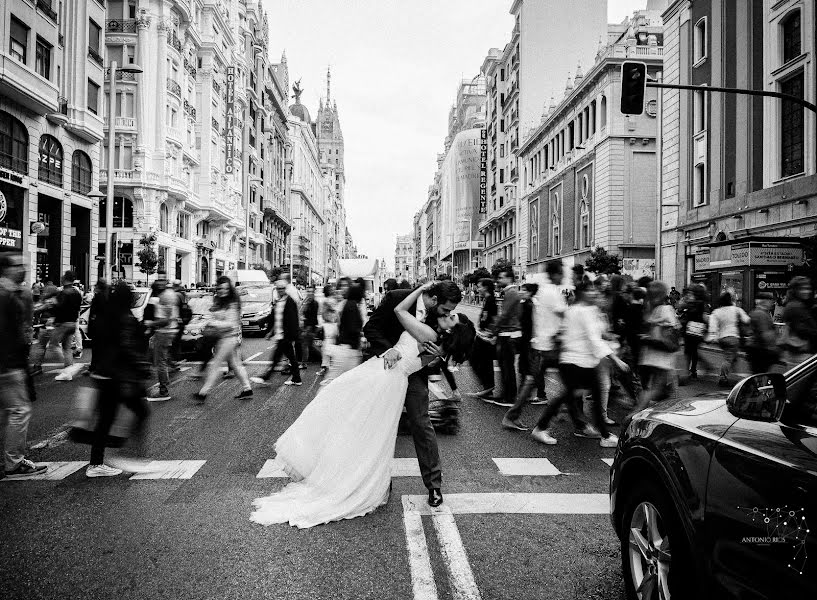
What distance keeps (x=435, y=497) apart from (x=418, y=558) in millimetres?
960

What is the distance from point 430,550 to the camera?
3.88 m

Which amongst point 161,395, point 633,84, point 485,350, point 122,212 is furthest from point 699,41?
point 122,212

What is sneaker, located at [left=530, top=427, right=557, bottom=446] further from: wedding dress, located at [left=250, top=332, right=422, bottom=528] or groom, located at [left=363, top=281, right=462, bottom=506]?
wedding dress, located at [left=250, top=332, right=422, bottom=528]

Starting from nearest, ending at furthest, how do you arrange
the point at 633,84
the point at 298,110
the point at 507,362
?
1. the point at 507,362
2. the point at 633,84
3. the point at 298,110

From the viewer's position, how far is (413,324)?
4.52 m

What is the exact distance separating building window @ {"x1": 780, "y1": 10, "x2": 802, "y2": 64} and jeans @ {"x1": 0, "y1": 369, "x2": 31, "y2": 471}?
27974 mm

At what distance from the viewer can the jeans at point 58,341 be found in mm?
11320

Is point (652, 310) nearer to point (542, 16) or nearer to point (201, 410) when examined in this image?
point (201, 410)

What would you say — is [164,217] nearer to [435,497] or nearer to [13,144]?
[13,144]

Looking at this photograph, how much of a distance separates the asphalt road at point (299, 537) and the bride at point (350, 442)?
184mm

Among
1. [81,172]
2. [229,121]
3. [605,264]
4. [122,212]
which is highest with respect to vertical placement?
[229,121]

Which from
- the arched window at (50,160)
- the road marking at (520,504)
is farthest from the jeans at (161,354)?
the arched window at (50,160)

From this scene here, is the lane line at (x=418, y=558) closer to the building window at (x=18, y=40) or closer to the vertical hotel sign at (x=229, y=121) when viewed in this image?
the building window at (x=18, y=40)

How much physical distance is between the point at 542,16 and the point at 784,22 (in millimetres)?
46849
